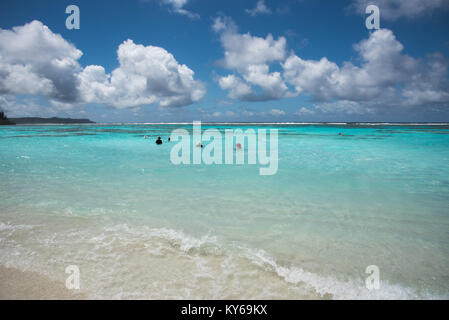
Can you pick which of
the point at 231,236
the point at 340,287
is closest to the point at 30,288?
the point at 231,236

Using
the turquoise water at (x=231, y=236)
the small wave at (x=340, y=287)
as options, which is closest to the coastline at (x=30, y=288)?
the turquoise water at (x=231, y=236)

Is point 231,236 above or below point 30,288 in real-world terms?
above

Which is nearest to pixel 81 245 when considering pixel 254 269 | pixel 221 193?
pixel 254 269

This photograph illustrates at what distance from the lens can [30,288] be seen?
312cm

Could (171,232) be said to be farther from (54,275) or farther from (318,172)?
(318,172)

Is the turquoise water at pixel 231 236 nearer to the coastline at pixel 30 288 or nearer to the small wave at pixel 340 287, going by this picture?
the small wave at pixel 340 287

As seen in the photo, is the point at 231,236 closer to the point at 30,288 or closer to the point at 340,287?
the point at 340,287

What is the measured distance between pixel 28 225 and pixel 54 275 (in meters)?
2.39

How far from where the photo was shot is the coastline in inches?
118

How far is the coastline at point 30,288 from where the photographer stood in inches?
118

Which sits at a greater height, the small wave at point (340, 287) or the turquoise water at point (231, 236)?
the turquoise water at point (231, 236)

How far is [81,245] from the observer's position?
420 cm

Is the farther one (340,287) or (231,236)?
(231,236)
